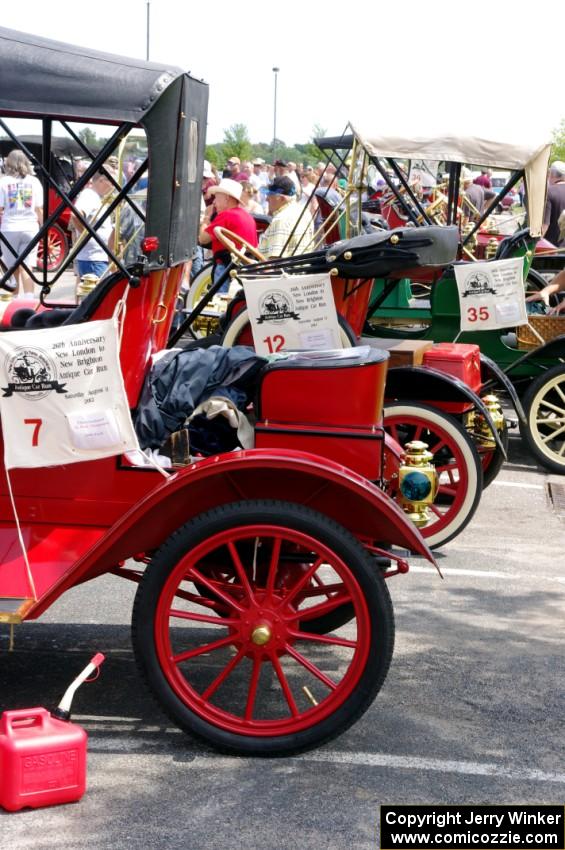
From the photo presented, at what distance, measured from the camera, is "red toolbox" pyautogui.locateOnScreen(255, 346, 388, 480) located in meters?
3.67

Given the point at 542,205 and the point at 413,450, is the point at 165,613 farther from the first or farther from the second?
the point at 542,205

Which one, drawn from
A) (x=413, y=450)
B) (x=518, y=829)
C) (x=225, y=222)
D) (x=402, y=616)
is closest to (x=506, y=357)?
(x=225, y=222)

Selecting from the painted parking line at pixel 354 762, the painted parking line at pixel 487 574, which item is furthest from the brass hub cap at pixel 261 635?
the painted parking line at pixel 487 574

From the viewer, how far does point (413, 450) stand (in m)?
4.24

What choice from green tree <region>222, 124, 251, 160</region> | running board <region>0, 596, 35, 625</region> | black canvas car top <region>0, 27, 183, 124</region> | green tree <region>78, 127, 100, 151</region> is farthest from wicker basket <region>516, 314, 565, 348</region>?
green tree <region>222, 124, 251, 160</region>

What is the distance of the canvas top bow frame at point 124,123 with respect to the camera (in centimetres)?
348

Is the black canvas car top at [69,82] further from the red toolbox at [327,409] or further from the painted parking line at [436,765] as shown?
the painted parking line at [436,765]

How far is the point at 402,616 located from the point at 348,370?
5.59ft

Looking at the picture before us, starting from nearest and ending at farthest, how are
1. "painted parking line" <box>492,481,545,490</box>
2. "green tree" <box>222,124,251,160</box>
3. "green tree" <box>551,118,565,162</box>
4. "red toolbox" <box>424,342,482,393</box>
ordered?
"red toolbox" <box>424,342,482,393</box> → "painted parking line" <box>492,481,545,490</box> → "green tree" <box>551,118,565,162</box> → "green tree" <box>222,124,251,160</box>

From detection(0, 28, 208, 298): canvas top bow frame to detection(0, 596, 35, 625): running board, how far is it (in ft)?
3.52

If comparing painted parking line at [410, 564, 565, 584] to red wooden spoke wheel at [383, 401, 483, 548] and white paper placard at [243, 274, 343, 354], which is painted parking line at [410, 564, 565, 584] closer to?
red wooden spoke wheel at [383, 401, 483, 548]

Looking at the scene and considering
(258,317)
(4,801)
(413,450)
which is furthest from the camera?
(258,317)

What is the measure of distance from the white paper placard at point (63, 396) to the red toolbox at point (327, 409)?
1.62ft

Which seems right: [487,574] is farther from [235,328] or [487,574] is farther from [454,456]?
[235,328]
